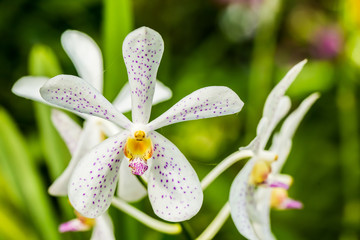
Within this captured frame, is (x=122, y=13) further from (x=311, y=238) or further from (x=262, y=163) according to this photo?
(x=311, y=238)

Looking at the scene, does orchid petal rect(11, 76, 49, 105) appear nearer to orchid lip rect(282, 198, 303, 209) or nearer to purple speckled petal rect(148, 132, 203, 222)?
Result: purple speckled petal rect(148, 132, 203, 222)

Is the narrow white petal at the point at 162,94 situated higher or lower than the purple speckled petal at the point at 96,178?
higher

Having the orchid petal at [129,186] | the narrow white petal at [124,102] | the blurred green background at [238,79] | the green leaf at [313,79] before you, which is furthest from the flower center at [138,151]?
the green leaf at [313,79]

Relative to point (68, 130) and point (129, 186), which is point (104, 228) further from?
point (68, 130)

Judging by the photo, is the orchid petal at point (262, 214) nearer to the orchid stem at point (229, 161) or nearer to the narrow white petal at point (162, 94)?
the orchid stem at point (229, 161)

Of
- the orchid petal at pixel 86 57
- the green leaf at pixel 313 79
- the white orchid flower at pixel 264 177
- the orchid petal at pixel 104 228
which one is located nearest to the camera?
the white orchid flower at pixel 264 177
